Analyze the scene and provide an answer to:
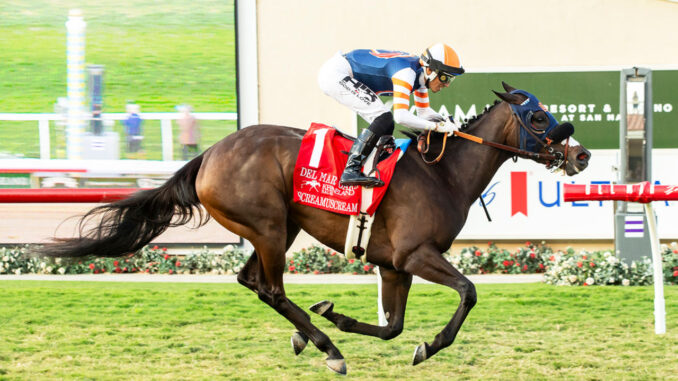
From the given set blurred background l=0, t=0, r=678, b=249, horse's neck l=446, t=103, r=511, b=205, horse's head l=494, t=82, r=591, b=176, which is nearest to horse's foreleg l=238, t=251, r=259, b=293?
horse's neck l=446, t=103, r=511, b=205

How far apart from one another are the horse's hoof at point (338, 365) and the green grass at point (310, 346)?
0.05m

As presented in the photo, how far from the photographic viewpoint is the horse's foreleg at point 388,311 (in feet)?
15.4

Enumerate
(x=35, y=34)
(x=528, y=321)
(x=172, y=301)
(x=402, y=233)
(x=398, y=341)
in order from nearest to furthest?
(x=402, y=233)
(x=398, y=341)
(x=528, y=321)
(x=172, y=301)
(x=35, y=34)

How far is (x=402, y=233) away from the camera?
4.50 m

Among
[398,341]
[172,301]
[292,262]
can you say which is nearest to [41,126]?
[292,262]

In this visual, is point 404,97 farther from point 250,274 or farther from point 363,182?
point 250,274

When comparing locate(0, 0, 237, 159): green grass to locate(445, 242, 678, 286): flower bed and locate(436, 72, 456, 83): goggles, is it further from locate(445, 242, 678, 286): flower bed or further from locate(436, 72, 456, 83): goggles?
locate(436, 72, 456, 83): goggles

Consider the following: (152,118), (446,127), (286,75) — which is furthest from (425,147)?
(152,118)

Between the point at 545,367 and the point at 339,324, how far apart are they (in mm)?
1142

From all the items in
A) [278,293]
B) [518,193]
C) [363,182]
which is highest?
[363,182]

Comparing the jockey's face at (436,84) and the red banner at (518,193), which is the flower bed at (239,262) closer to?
the red banner at (518,193)

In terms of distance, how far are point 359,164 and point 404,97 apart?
420 millimetres

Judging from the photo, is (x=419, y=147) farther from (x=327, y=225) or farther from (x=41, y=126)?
(x=41, y=126)

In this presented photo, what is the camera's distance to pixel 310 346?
530 centimetres
